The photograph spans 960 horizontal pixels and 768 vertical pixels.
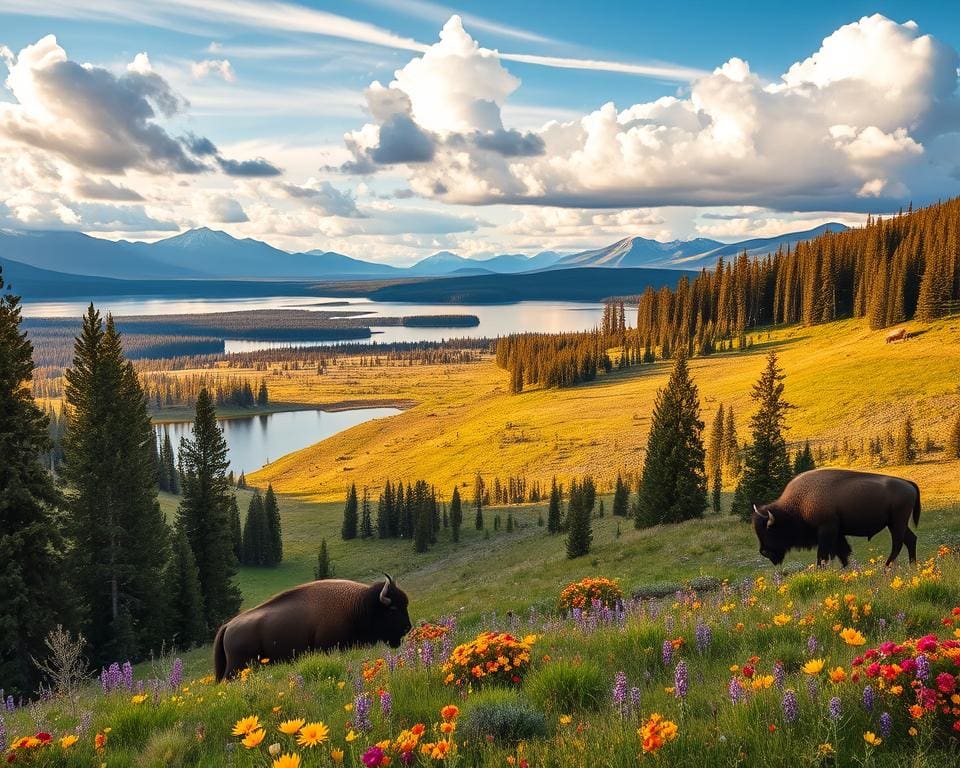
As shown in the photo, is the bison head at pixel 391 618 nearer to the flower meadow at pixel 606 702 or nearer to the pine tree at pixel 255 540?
the flower meadow at pixel 606 702

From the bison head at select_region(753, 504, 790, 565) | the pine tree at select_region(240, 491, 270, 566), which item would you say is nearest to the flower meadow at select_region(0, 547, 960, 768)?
the bison head at select_region(753, 504, 790, 565)

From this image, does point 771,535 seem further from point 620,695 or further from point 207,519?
point 207,519

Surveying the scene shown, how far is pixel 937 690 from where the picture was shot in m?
3.50

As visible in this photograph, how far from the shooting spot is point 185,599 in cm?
3719

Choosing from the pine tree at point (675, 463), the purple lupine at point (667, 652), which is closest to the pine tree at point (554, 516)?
the pine tree at point (675, 463)

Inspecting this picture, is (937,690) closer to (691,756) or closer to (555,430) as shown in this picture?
(691,756)

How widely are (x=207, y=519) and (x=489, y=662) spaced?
40.7 m

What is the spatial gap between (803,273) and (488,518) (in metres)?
120

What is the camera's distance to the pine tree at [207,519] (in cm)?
4094

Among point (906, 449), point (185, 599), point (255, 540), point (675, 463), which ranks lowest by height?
point (255, 540)

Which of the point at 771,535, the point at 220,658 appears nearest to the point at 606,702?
the point at 220,658

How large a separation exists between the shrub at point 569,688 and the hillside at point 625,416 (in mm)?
50095

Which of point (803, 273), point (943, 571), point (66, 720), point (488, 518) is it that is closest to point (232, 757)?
point (66, 720)

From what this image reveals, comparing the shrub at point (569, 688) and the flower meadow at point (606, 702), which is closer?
the flower meadow at point (606, 702)
